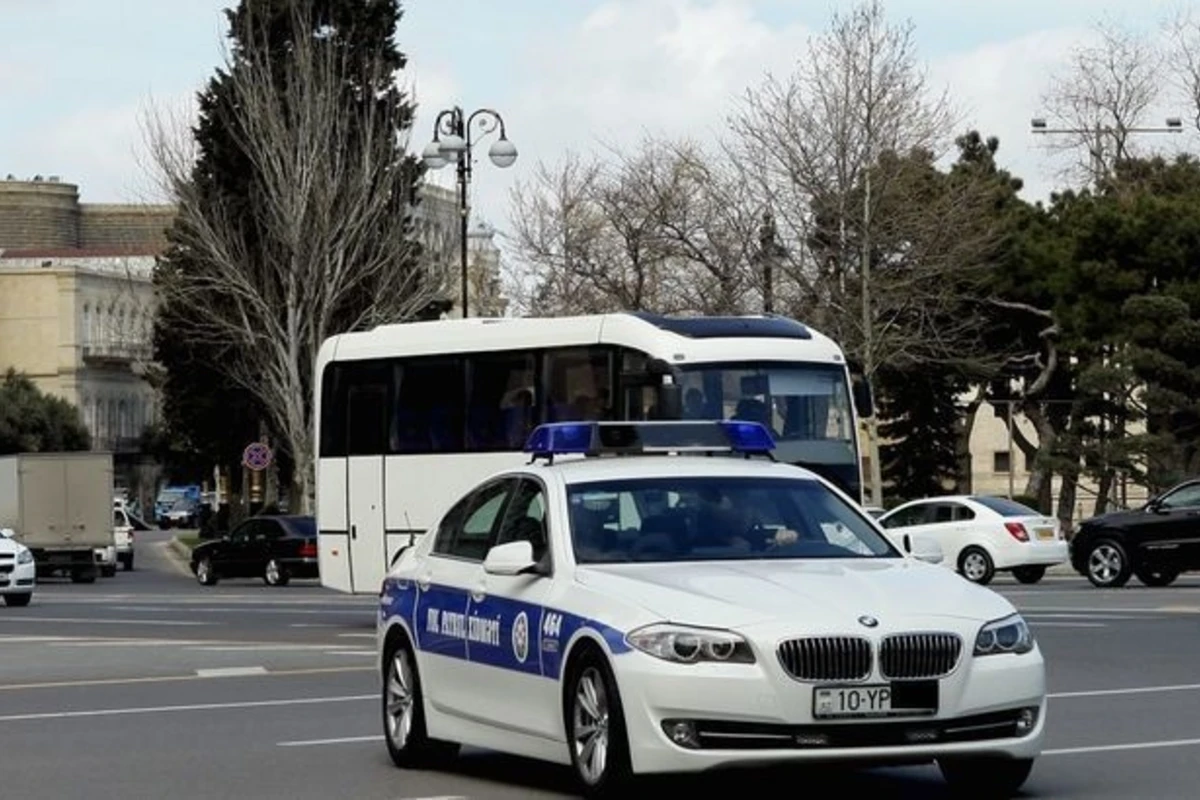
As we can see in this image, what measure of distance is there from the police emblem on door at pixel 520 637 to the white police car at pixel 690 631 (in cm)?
1

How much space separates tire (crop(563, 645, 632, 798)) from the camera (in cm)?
1225

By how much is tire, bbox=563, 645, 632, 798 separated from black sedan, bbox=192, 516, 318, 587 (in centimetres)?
4167

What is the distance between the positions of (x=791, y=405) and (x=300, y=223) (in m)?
39.3

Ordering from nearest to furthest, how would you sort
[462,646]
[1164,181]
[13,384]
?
[462,646] < [1164,181] < [13,384]

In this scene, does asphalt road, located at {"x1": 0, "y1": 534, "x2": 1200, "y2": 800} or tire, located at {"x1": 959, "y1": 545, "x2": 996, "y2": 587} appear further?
tire, located at {"x1": 959, "y1": 545, "x2": 996, "y2": 587}

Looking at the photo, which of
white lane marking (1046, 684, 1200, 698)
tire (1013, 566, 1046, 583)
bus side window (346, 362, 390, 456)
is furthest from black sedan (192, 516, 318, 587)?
white lane marking (1046, 684, 1200, 698)

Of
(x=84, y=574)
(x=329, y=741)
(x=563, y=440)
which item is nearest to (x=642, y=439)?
(x=563, y=440)

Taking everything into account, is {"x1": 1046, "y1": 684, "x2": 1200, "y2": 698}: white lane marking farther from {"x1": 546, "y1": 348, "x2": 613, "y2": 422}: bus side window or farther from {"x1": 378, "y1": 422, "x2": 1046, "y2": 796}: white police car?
{"x1": 546, "y1": 348, "x2": 613, "y2": 422}: bus side window

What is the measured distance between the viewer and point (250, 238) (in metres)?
69.4

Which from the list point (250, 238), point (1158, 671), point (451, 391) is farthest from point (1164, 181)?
point (1158, 671)

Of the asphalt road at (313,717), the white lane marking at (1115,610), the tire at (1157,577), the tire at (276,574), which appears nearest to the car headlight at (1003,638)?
the asphalt road at (313,717)

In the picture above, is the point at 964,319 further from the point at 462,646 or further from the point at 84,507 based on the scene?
the point at 462,646

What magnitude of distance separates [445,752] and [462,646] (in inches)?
42.0

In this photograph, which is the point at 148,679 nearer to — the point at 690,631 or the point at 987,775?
the point at 987,775
